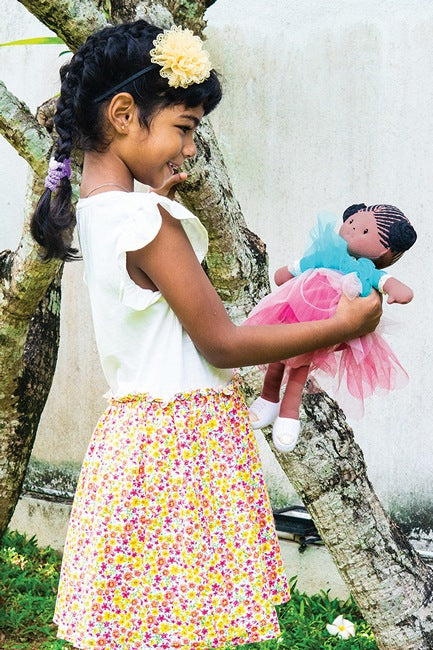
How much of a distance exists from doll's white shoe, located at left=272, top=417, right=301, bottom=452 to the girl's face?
595 millimetres

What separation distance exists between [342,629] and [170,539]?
5.63 feet

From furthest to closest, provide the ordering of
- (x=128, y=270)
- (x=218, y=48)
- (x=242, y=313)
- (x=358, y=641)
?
1. (x=218, y=48)
2. (x=358, y=641)
3. (x=242, y=313)
4. (x=128, y=270)

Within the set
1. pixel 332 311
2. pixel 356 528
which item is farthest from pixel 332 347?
pixel 356 528

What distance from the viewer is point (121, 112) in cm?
192

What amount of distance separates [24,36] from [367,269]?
Answer: 2.95 m

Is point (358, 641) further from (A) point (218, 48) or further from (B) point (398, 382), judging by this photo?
(A) point (218, 48)

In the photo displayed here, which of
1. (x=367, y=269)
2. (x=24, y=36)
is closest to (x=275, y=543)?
(x=367, y=269)

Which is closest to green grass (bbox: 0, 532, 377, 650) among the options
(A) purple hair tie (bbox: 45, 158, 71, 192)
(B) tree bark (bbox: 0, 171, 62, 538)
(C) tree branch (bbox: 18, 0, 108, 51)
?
(B) tree bark (bbox: 0, 171, 62, 538)

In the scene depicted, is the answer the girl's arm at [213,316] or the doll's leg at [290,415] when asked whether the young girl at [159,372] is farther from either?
the doll's leg at [290,415]

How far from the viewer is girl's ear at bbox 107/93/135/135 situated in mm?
1911

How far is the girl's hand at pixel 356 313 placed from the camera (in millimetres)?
1990

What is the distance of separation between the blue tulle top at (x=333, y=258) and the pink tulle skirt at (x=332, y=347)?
0.09ft

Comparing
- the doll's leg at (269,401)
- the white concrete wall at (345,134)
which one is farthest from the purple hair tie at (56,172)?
the white concrete wall at (345,134)

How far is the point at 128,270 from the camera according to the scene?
1908 millimetres
